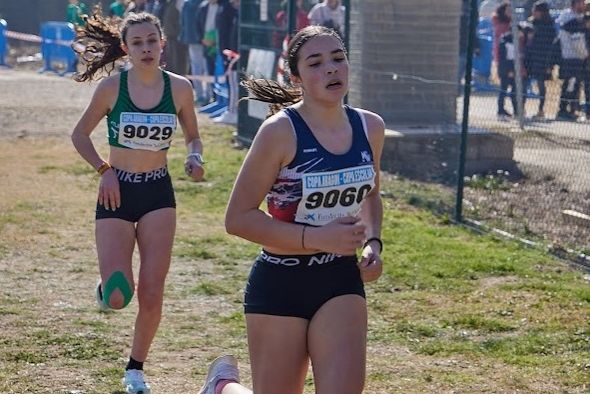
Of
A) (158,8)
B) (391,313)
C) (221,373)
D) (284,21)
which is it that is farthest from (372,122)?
(158,8)

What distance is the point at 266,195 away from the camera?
4.36 metres

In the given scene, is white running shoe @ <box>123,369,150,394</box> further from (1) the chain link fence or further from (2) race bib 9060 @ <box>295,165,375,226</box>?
(1) the chain link fence

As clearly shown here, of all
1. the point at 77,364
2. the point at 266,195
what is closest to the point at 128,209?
the point at 77,364

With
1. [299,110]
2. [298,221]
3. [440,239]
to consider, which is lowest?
[440,239]

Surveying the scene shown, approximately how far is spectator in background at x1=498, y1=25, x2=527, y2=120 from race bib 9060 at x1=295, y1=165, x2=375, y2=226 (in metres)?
6.51

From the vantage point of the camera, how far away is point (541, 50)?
11180 mm

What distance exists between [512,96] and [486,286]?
2.76 meters

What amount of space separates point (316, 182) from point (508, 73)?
873 cm

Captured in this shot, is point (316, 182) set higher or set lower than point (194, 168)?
higher

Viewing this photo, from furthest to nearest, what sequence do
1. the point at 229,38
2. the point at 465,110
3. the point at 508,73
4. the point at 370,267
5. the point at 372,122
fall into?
the point at 229,38 → the point at 508,73 → the point at 465,110 → the point at 372,122 → the point at 370,267

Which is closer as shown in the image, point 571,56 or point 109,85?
point 109,85

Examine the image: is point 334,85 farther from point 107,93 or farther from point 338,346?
point 107,93

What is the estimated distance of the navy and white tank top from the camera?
4289mm

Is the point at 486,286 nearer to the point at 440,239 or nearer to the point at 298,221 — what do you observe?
the point at 440,239
